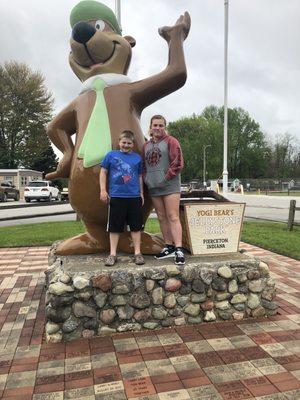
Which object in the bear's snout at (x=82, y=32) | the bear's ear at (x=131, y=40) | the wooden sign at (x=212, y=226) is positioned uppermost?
the bear's ear at (x=131, y=40)

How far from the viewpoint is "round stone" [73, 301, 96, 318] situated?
3.45 metres

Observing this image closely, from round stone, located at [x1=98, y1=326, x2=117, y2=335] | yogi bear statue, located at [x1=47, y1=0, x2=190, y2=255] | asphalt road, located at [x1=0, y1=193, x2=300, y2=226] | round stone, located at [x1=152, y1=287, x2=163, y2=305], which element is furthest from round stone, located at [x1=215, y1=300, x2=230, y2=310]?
asphalt road, located at [x1=0, y1=193, x2=300, y2=226]

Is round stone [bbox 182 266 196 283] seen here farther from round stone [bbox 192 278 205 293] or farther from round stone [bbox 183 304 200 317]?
round stone [bbox 183 304 200 317]

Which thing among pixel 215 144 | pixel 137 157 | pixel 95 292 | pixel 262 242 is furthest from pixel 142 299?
pixel 215 144

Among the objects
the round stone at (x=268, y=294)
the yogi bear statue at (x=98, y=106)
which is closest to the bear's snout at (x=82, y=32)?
the yogi bear statue at (x=98, y=106)

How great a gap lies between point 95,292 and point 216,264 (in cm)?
115

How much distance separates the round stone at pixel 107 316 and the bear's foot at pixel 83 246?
916 mm

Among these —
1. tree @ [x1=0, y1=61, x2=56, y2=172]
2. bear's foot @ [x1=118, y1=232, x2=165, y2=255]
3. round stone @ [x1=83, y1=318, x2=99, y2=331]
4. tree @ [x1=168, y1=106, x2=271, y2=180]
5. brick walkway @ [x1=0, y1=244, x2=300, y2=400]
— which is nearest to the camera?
brick walkway @ [x1=0, y1=244, x2=300, y2=400]

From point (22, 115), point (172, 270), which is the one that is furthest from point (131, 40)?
point (22, 115)

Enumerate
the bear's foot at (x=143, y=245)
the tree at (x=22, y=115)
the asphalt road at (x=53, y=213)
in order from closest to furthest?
the bear's foot at (x=143, y=245)
the asphalt road at (x=53, y=213)
the tree at (x=22, y=115)

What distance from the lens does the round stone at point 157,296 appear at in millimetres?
3600

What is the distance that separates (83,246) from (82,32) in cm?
221

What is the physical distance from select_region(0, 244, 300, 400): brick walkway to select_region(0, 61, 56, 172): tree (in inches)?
1450

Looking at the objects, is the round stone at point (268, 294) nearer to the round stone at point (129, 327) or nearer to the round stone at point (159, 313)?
the round stone at point (159, 313)
